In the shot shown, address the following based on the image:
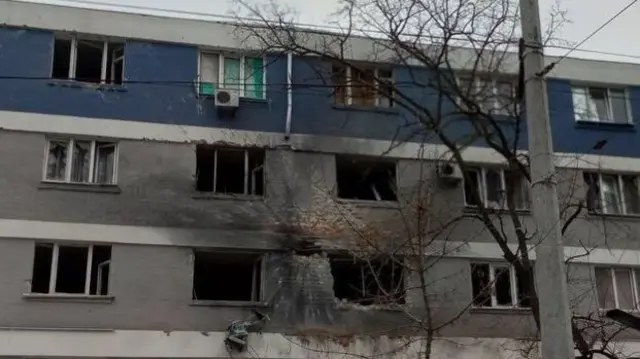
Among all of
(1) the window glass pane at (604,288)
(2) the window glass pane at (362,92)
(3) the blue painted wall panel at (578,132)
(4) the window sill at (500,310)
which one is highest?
(2) the window glass pane at (362,92)

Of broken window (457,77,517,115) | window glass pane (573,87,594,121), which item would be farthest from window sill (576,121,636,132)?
broken window (457,77,517,115)

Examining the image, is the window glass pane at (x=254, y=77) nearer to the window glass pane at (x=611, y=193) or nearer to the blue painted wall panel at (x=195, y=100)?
the blue painted wall panel at (x=195, y=100)

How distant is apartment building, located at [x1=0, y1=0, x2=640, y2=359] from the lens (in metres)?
16.9

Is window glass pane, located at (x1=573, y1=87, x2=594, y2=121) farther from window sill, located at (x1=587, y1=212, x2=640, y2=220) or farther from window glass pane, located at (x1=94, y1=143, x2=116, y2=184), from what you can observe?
window glass pane, located at (x1=94, y1=143, x2=116, y2=184)

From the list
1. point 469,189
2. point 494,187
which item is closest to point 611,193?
point 494,187

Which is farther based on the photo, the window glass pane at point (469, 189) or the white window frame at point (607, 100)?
the white window frame at point (607, 100)

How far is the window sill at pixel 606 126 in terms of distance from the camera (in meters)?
20.9

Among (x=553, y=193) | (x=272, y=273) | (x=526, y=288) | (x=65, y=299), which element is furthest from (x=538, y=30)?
(x=65, y=299)

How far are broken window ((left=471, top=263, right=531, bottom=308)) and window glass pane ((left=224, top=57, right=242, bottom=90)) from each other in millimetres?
6641

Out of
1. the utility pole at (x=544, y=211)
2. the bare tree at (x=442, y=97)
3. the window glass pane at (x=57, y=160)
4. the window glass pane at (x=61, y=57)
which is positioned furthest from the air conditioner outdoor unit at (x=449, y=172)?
the utility pole at (x=544, y=211)

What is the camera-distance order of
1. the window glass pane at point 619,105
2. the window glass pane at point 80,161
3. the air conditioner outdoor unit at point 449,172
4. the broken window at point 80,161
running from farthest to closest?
the window glass pane at point 619,105
the air conditioner outdoor unit at point 449,172
the window glass pane at point 80,161
the broken window at point 80,161

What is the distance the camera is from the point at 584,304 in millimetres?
19141

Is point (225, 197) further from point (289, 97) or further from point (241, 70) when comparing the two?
point (241, 70)

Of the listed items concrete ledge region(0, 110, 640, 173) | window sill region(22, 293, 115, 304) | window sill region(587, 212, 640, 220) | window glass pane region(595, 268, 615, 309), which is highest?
concrete ledge region(0, 110, 640, 173)
